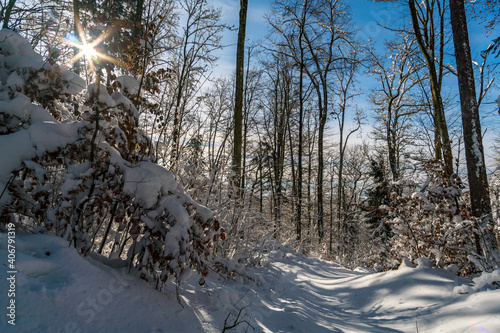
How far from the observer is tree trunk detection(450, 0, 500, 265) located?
4.49m

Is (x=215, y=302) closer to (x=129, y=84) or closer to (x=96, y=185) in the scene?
(x=96, y=185)

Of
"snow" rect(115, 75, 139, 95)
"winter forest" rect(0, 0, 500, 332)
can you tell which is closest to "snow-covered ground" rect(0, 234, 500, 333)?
"winter forest" rect(0, 0, 500, 332)

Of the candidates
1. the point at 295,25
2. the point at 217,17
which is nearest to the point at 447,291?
the point at 217,17

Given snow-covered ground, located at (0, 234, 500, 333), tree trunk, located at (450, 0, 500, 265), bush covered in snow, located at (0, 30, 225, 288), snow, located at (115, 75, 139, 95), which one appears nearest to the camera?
snow-covered ground, located at (0, 234, 500, 333)

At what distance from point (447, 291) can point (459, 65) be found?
4.22 meters

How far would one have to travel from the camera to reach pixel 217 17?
10.1m

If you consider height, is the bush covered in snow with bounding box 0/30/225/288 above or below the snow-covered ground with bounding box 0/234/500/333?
above

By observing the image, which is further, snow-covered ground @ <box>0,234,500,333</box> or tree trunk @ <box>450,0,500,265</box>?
tree trunk @ <box>450,0,500,265</box>

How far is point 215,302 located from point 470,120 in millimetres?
5435

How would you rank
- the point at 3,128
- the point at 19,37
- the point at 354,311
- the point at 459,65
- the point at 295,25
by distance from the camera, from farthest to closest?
the point at 295,25 → the point at 459,65 → the point at 354,311 → the point at 19,37 → the point at 3,128

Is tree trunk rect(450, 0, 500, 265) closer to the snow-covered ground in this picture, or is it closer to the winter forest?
the winter forest

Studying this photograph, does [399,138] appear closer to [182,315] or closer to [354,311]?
[354,311]

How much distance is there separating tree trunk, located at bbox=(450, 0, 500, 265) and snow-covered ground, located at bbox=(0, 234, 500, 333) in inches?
64.2

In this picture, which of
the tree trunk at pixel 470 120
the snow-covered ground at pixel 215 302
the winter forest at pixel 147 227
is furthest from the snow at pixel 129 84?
the tree trunk at pixel 470 120
